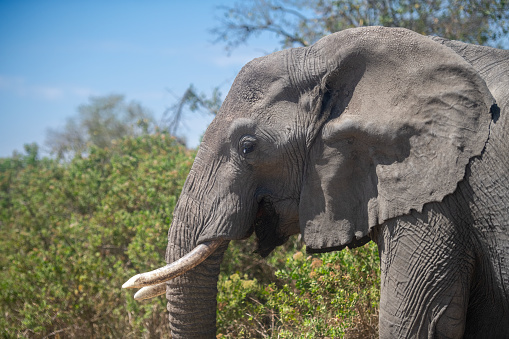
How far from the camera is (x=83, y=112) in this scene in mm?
21688

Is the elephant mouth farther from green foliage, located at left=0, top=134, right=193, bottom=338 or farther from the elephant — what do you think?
green foliage, located at left=0, top=134, right=193, bottom=338

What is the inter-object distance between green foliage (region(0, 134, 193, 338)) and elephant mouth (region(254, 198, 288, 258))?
1966 mm

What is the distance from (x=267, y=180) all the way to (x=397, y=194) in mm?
691

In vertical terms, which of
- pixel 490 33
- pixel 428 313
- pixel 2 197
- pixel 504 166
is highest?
pixel 490 33

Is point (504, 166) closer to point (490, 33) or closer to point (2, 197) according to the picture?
point (490, 33)

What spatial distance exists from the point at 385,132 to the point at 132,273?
3496 millimetres

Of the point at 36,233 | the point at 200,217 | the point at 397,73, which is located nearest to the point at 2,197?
the point at 36,233

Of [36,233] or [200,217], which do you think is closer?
[200,217]

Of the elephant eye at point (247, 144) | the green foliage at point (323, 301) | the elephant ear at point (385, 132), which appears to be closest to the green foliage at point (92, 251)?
the green foliage at point (323, 301)

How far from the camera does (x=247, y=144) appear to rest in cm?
267

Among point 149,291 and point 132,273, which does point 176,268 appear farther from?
point 132,273

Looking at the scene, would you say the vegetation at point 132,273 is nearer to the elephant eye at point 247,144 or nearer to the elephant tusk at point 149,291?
the elephant tusk at point 149,291

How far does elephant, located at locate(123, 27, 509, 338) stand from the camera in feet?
7.66

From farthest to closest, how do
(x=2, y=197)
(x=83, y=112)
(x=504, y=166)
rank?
(x=83, y=112) < (x=2, y=197) < (x=504, y=166)
